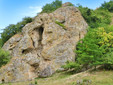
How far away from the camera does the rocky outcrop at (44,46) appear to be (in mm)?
27188

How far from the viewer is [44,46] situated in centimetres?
3034

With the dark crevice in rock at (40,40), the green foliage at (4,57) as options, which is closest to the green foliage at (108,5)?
the dark crevice in rock at (40,40)

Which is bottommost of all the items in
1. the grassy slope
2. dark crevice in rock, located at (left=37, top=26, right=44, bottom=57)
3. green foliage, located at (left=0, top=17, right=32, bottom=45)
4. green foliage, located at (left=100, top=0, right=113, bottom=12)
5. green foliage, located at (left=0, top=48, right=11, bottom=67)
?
the grassy slope

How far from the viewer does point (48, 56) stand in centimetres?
2864

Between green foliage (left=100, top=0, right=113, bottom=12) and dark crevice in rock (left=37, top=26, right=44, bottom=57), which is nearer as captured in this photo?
dark crevice in rock (left=37, top=26, right=44, bottom=57)

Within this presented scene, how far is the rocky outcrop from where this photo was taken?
89.2ft

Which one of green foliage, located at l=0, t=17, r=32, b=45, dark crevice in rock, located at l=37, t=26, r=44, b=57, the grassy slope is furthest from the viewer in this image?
green foliage, located at l=0, t=17, r=32, b=45

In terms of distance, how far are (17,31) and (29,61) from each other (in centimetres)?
1194

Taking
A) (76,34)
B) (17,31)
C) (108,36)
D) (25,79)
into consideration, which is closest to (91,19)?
(76,34)

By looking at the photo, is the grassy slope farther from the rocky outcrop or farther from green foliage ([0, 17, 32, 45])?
green foliage ([0, 17, 32, 45])

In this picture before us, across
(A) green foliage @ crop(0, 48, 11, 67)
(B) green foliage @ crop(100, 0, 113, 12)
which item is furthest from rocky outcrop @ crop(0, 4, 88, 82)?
(B) green foliage @ crop(100, 0, 113, 12)

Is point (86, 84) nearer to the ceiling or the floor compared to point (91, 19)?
nearer to the floor

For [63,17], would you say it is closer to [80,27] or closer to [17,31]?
[80,27]

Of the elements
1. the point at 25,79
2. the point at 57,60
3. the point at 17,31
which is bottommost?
the point at 25,79
